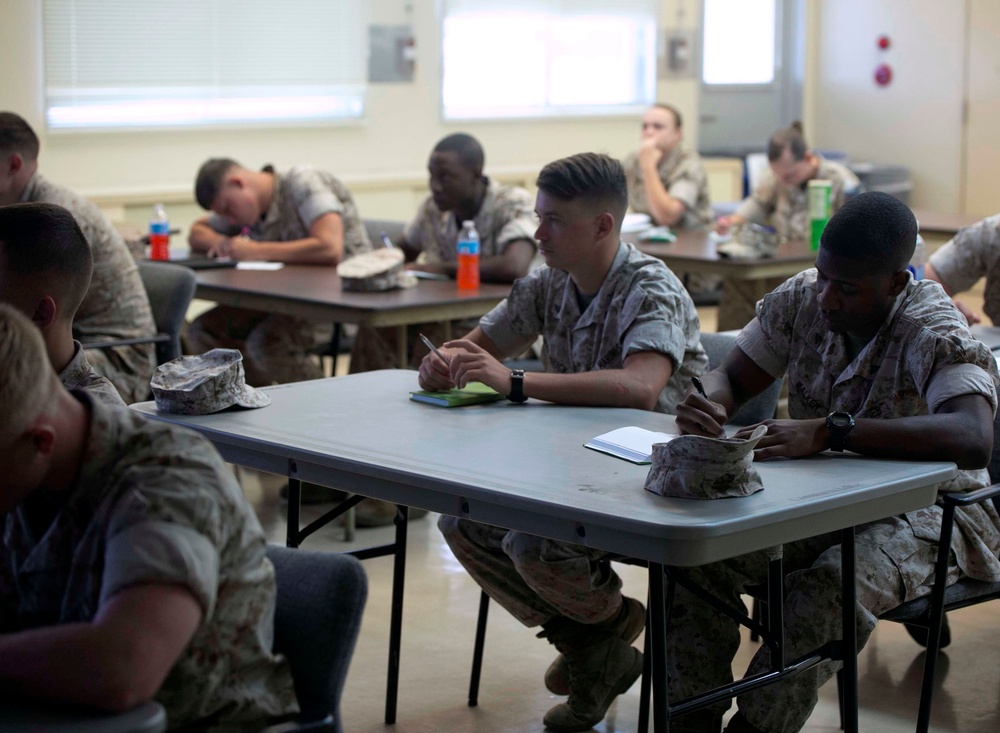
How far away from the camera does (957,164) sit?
385 inches

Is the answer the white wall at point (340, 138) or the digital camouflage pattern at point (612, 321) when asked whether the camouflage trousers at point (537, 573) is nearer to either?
the digital camouflage pattern at point (612, 321)

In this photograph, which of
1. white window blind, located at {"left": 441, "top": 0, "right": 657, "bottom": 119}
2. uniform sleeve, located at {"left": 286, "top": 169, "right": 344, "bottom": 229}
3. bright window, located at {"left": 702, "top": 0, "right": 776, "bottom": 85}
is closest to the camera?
uniform sleeve, located at {"left": 286, "top": 169, "right": 344, "bottom": 229}

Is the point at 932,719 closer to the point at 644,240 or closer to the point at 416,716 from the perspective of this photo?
the point at 416,716

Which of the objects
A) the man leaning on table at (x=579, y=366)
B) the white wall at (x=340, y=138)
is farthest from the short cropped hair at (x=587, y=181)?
the white wall at (x=340, y=138)

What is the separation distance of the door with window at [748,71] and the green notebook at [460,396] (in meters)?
7.56

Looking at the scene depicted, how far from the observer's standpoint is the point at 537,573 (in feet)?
8.34

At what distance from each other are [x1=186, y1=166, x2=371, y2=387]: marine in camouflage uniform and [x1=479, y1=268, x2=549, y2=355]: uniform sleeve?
6.63 feet

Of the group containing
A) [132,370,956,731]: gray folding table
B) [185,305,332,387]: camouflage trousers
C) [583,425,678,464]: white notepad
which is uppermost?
[583,425,678,464]: white notepad

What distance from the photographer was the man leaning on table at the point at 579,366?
2.63 metres

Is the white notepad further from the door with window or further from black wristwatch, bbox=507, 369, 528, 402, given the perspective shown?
the door with window

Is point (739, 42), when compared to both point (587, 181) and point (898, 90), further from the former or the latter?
point (587, 181)

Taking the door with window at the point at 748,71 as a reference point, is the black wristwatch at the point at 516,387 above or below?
below

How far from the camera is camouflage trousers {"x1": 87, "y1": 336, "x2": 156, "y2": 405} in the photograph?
4008mm

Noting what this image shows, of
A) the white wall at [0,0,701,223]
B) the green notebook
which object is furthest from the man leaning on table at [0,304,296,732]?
the white wall at [0,0,701,223]
